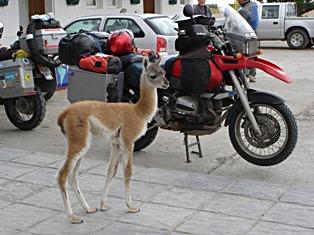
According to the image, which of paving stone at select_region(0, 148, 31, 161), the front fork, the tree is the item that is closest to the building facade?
paving stone at select_region(0, 148, 31, 161)

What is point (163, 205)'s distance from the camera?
5.35m

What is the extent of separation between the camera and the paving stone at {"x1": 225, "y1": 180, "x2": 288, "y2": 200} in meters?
5.60

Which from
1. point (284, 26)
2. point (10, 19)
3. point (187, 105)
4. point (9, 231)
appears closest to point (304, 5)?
point (284, 26)

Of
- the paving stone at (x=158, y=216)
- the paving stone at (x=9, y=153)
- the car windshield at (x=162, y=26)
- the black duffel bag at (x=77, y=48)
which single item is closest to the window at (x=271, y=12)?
the car windshield at (x=162, y=26)

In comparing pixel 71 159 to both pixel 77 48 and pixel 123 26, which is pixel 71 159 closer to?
pixel 77 48

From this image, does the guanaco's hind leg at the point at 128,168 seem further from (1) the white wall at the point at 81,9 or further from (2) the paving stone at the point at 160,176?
(1) the white wall at the point at 81,9

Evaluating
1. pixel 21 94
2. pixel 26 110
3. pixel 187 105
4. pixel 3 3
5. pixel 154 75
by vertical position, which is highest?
pixel 3 3

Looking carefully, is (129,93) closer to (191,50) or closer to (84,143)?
(191,50)

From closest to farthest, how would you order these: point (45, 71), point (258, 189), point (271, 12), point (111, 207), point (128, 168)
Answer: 1. point (128, 168)
2. point (111, 207)
3. point (258, 189)
4. point (45, 71)
5. point (271, 12)

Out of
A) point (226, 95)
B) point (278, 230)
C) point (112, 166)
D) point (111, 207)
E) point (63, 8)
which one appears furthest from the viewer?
point (63, 8)

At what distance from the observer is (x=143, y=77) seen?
17.0 ft

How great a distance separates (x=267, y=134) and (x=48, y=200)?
2.33 metres

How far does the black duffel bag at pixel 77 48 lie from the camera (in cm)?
688

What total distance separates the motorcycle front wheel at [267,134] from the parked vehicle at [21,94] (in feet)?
10.1
